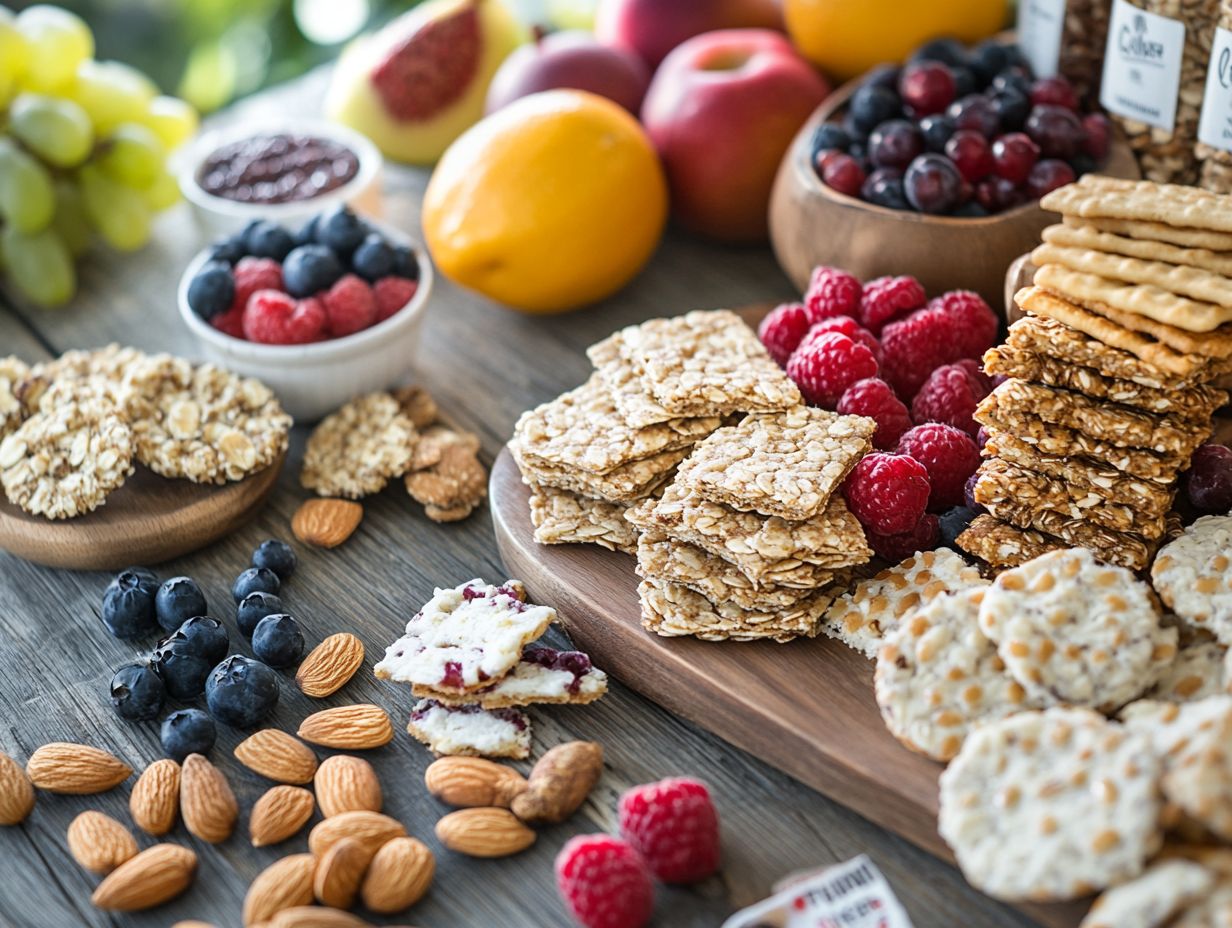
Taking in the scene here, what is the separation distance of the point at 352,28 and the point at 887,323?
226 cm

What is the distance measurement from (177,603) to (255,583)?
0.29 feet

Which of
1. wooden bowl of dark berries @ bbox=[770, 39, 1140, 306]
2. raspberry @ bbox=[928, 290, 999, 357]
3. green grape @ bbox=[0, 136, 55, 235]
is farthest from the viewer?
green grape @ bbox=[0, 136, 55, 235]

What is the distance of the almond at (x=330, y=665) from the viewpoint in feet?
4.30

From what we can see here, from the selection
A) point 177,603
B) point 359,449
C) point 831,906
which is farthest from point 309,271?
point 831,906

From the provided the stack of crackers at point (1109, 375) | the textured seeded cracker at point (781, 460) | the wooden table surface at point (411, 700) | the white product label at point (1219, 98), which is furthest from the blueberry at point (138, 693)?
the white product label at point (1219, 98)

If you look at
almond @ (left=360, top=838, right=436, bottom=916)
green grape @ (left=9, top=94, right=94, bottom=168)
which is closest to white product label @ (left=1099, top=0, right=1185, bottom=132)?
almond @ (left=360, top=838, right=436, bottom=916)

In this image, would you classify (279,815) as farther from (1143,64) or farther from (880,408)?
(1143,64)

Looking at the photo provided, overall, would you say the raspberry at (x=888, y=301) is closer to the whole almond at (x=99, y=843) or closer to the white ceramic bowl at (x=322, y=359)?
the white ceramic bowl at (x=322, y=359)

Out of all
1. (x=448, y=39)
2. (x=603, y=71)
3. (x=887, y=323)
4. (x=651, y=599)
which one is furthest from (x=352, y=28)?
(x=651, y=599)

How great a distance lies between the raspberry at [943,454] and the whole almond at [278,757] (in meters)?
0.71

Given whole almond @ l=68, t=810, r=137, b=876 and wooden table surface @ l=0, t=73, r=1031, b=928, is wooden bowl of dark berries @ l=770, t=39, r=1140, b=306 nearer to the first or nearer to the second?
wooden table surface @ l=0, t=73, r=1031, b=928

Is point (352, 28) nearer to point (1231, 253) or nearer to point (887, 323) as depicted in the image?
point (887, 323)

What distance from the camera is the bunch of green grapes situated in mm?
1872

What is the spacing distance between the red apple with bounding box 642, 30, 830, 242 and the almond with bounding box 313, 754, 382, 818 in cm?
113
